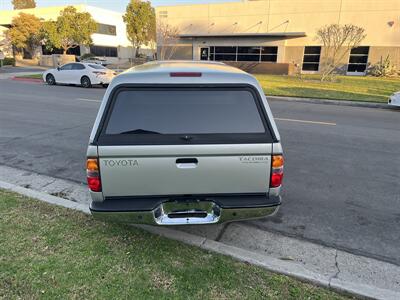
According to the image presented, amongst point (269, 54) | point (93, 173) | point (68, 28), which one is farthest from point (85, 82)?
point (68, 28)

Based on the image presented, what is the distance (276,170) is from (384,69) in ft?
91.8

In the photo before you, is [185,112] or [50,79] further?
[50,79]

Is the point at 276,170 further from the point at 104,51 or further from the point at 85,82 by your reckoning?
Answer: the point at 104,51

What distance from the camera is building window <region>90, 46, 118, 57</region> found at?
48819mm

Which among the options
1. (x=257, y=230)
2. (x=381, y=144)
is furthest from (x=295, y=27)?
(x=257, y=230)

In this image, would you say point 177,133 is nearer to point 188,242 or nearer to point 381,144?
point 188,242

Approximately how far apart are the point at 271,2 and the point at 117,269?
31499 mm

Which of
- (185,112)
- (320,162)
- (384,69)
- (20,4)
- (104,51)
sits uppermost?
(20,4)

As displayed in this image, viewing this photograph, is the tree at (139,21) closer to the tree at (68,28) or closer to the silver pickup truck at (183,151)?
the tree at (68,28)

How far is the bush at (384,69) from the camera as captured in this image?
2597 centimetres

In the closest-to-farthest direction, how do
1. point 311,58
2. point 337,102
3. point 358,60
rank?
point 337,102 < point 358,60 < point 311,58

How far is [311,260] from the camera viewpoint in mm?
3191

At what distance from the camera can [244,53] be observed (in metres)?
31.3

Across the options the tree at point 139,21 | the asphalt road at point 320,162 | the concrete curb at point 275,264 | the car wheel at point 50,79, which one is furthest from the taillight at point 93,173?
the tree at point 139,21
